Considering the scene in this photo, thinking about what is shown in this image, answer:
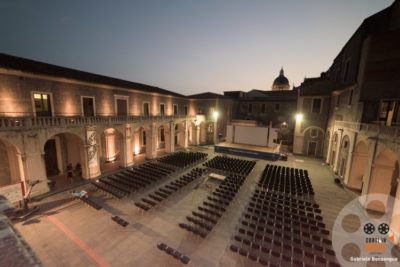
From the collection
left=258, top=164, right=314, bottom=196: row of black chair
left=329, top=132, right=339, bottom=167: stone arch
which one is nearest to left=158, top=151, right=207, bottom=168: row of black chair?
left=258, top=164, right=314, bottom=196: row of black chair

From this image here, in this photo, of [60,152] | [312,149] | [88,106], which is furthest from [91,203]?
[312,149]

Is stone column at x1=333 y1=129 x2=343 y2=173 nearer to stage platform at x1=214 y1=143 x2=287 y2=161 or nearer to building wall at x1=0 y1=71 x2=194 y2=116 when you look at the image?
stage platform at x1=214 y1=143 x2=287 y2=161

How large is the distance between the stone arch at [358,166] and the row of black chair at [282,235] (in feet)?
23.5

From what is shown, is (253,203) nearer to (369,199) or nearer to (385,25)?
(369,199)

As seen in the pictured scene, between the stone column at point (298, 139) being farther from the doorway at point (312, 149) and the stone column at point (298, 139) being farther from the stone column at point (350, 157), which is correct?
the stone column at point (350, 157)

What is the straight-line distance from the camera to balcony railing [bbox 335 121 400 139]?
9625 millimetres

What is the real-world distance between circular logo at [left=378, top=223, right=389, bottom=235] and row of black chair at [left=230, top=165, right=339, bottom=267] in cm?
362

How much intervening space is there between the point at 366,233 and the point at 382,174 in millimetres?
4395

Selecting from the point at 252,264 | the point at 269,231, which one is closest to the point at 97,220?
the point at 252,264

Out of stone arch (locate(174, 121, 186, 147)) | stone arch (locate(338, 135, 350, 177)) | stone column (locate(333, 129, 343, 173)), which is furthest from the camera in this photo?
stone arch (locate(174, 121, 186, 147))

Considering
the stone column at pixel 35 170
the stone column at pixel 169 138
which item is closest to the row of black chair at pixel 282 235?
the stone column at pixel 35 170

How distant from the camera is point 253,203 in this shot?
11.5 metres

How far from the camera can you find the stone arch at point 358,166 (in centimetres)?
1414

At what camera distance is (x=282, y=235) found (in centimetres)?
814
